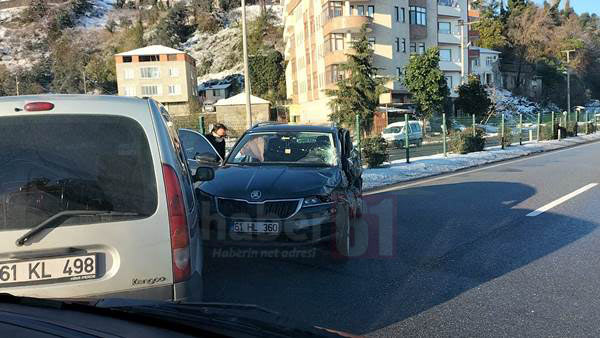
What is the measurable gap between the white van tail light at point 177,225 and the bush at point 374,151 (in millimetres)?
15047

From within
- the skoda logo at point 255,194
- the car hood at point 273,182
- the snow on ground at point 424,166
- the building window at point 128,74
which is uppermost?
the building window at point 128,74

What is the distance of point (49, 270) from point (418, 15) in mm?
59663

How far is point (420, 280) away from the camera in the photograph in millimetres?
5434

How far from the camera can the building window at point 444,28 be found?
6444cm

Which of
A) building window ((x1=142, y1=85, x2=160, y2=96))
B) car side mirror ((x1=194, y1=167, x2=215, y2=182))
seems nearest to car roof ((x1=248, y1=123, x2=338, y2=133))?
car side mirror ((x1=194, y1=167, x2=215, y2=182))

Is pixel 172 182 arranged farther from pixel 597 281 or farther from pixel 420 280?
pixel 597 281

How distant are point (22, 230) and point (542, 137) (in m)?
35.9

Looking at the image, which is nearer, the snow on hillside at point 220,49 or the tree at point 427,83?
the tree at point 427,83

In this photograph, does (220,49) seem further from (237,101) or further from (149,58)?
(237,101)

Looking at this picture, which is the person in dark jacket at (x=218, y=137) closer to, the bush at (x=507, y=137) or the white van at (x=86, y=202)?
the white van at (x=86, y=202)

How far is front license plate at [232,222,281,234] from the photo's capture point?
5605 mm

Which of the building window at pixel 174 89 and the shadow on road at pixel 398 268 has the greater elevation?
the building window at pixel 174 89

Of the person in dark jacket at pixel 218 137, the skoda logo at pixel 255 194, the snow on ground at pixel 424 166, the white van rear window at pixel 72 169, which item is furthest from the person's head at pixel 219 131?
the white van rear window at pixel 72 169

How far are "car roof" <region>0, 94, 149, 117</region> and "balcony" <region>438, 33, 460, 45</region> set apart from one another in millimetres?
64057
